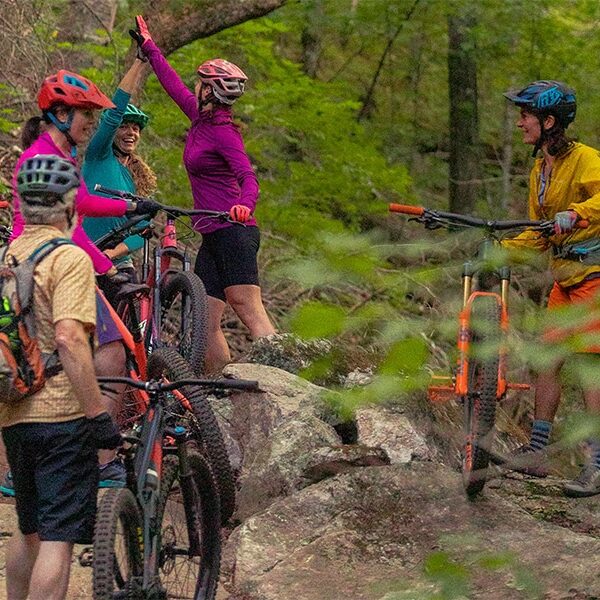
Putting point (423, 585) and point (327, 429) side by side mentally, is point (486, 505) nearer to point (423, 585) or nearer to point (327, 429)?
point (327, 429)

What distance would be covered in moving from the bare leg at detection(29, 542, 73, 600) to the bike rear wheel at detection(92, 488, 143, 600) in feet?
0.53

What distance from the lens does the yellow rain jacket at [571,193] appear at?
17.9ft

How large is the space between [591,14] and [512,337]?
12.2 metres

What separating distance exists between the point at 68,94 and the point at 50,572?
2.10m

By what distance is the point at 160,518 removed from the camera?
14.6 ft

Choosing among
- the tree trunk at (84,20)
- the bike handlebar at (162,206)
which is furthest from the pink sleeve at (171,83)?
the tree trunk at (84,20)

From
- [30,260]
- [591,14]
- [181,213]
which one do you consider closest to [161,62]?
[181,213]

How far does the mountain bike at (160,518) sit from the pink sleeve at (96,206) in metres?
0.85

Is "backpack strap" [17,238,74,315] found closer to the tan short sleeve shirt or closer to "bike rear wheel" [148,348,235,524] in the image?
the tan short sleeve shirt

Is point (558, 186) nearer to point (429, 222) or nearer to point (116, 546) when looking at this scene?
point (429, 222)

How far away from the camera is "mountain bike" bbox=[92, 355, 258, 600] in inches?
160

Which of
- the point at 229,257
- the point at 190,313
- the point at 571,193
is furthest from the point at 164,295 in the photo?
the point at 571,193

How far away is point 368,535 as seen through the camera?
225 inches

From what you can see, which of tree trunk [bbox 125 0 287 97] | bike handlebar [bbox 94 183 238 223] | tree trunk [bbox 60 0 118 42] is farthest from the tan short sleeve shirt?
tree trunk [bbox 60 0 118 42]
